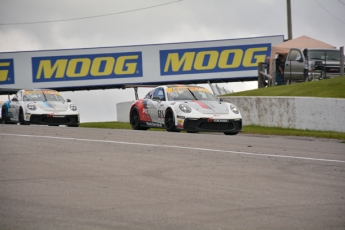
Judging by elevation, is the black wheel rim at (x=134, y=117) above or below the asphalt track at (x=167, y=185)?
above

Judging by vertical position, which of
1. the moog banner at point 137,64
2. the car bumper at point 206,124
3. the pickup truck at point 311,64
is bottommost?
the car bumper at point 206,124

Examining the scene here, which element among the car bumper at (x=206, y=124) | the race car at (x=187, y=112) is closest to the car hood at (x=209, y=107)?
the race car at (x=187, y=112)

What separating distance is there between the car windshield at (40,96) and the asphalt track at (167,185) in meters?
11.3

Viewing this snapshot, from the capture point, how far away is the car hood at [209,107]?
54.3 feet

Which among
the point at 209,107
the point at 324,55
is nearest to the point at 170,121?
the point at 209,107

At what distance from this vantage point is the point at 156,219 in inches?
226

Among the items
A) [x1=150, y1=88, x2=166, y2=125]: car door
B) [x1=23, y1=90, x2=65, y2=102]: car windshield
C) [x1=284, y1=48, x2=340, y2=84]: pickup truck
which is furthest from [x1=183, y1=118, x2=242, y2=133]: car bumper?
[x1=284, y1=48, x2=340, y2=84]: pickup truck

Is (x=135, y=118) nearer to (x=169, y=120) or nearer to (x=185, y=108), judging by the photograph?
(x=169, y=120)

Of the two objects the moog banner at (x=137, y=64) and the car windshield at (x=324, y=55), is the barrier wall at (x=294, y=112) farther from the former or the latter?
the moog banner at (x=137, y=64)

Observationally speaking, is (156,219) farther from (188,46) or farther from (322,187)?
(188,46)

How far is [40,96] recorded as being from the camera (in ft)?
76.5

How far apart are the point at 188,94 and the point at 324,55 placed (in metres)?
13.3

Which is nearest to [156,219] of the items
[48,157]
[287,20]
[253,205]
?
[253,205]

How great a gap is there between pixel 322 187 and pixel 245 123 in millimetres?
14160
